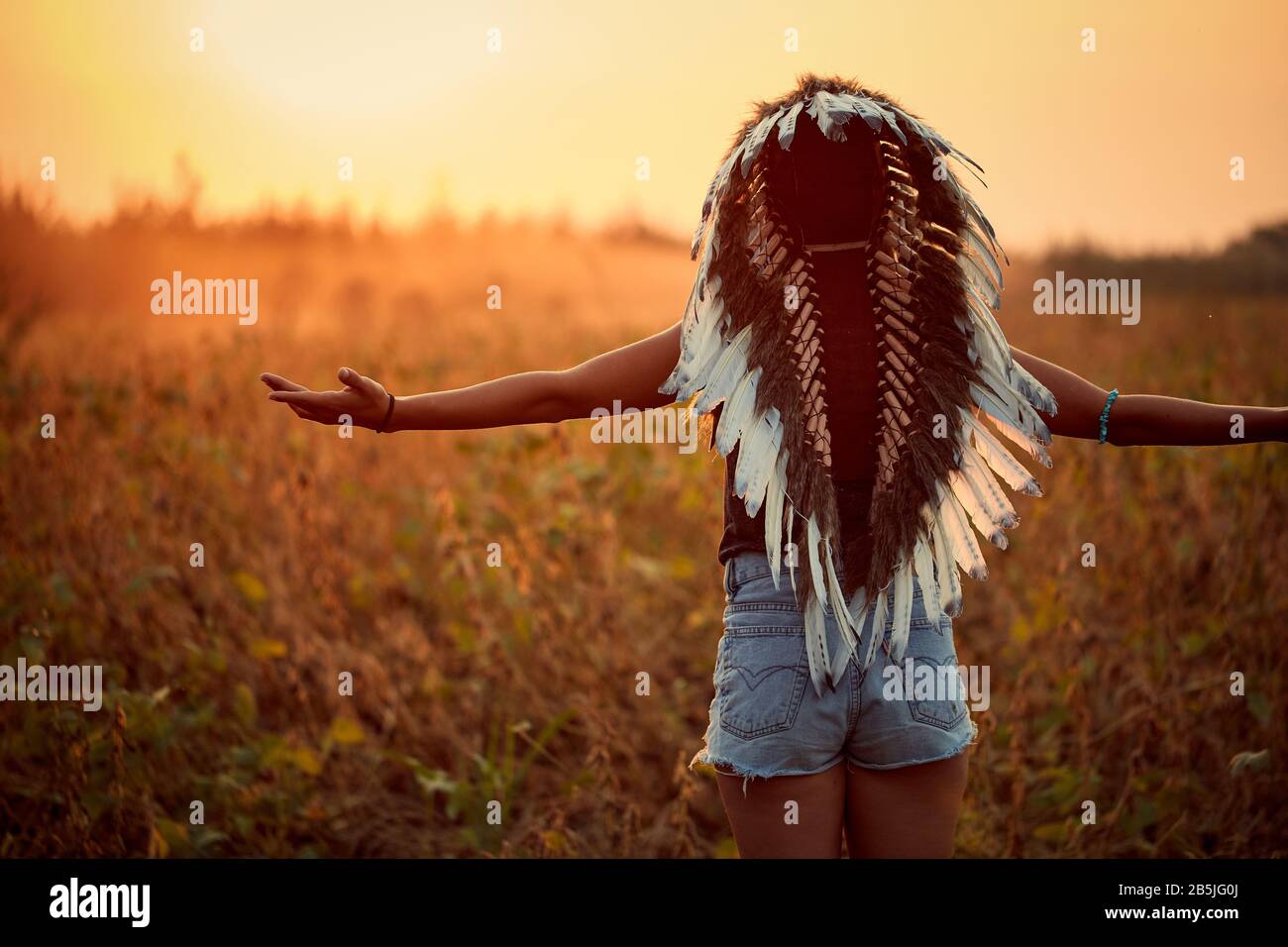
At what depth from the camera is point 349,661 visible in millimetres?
3979

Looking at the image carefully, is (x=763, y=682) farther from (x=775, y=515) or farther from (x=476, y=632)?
(x=476, y=632)

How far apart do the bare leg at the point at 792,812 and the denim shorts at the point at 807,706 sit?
3 centimetres

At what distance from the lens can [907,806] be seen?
1.70m

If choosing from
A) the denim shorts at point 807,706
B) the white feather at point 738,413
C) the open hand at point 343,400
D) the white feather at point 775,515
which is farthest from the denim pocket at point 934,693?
the open hand at point 343,400

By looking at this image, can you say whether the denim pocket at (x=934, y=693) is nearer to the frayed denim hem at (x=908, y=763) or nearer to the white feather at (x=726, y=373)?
the frayed denim hem at (x=908, y=763)

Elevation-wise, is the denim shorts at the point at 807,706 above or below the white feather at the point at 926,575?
below

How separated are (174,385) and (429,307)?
548 cm

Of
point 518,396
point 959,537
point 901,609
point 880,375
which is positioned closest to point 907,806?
point 901,609

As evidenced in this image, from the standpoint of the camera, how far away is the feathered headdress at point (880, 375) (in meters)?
1.69

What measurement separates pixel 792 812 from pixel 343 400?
3.36 feet

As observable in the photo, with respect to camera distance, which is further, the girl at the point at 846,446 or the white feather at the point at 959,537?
the white feather at the point at 959,537

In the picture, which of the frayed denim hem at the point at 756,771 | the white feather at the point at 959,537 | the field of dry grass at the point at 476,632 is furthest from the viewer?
the field of dry grass at the point at 476,632

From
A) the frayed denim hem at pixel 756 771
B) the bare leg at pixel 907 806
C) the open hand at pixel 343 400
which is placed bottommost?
the bare leg at pixel 907 806
